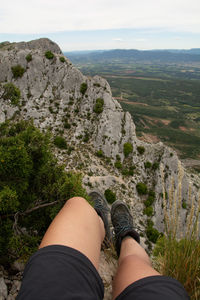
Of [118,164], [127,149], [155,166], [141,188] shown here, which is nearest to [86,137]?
[118,164]

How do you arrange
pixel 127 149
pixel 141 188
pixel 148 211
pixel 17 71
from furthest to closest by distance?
1. pixel 17 71
2. pixel 127 149
3. pixel 141 188
4. pixel 148 211

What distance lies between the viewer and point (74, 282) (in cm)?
239

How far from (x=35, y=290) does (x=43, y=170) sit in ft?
20.2

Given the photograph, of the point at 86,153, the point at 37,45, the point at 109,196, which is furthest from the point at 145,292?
the point at 37,45

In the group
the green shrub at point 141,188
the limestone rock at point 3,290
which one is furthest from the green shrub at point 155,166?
the limestone rock at point 3,290

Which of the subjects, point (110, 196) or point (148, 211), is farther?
point (148, 211)

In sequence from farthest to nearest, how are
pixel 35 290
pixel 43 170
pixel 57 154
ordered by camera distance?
pixel 57 154 < pixel 43 170 < pixel 35 290

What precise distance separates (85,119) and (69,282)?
31979mm

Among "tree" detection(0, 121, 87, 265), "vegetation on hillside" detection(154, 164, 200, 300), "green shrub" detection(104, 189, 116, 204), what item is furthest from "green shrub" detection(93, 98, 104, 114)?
"vegetation on hillside" detection(154, 164, 200, 300)

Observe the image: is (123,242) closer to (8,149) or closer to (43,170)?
(43,170)

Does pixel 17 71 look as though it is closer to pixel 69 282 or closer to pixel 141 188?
pixel 141 188

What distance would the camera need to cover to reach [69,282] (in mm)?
2344

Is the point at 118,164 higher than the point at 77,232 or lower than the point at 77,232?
lower

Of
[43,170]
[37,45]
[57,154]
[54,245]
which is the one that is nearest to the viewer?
[54,245]
